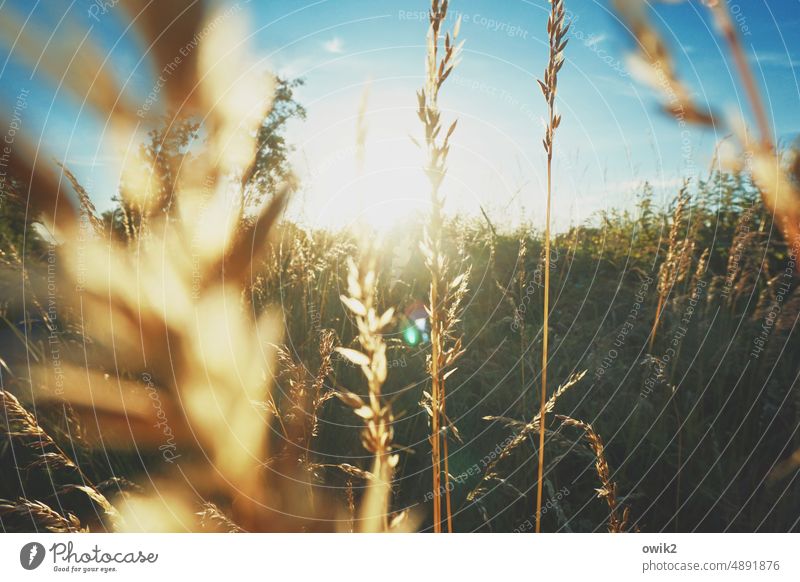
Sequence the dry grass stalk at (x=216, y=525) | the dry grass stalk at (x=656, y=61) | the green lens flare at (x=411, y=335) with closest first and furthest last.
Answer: the dry grass stalk at (x=656, y=61) < the dry grass stalk at (x=216, y=525) < the green lens flare at (x=411, y=335)

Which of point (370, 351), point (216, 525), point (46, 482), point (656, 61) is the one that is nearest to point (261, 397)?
point (216, 525)

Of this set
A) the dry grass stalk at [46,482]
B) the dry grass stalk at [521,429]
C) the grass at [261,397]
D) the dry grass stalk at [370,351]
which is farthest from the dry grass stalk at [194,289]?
the dry grass stalk at [370,351]

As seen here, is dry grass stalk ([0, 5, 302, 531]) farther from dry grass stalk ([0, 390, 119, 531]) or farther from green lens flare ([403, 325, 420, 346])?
green lens flare ([403, 325, 420, 346])

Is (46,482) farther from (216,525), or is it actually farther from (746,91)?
(746,91)

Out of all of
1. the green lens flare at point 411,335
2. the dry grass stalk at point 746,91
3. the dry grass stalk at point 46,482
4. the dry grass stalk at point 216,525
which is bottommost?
the dry grass stalk at point 216,525

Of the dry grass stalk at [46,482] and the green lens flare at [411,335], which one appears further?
the green lens flare at [411,335]

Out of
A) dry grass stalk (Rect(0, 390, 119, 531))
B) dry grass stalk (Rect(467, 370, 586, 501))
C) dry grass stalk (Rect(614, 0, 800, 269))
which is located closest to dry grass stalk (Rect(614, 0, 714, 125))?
dry grass stalk (Rect(614, 0, 800, 269))

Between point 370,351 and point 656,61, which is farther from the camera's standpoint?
point 656,61

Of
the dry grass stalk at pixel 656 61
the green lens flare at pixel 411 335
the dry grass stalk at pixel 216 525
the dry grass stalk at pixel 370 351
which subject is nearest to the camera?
the dry grass stalk at pixel 370 351

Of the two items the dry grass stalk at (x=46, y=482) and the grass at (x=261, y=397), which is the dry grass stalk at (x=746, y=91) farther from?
the dry grass stalk at (x=46, y=482)

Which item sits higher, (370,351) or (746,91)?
(746,91)

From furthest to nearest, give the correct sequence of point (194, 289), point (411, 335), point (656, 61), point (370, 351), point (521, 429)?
point (411, 335)
point (194, 289)
point (521, 429)
point (656, 61)
point (370, 351)

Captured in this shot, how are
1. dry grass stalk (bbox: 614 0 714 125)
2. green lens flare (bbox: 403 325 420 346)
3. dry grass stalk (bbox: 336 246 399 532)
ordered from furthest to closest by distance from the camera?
green lens flare (bbox: 403 325 420 346), dry grass stalk (bbox: 614 0 714 125), dry grass stalk (bbox: 336 246 399 532)

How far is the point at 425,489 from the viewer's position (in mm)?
1512
